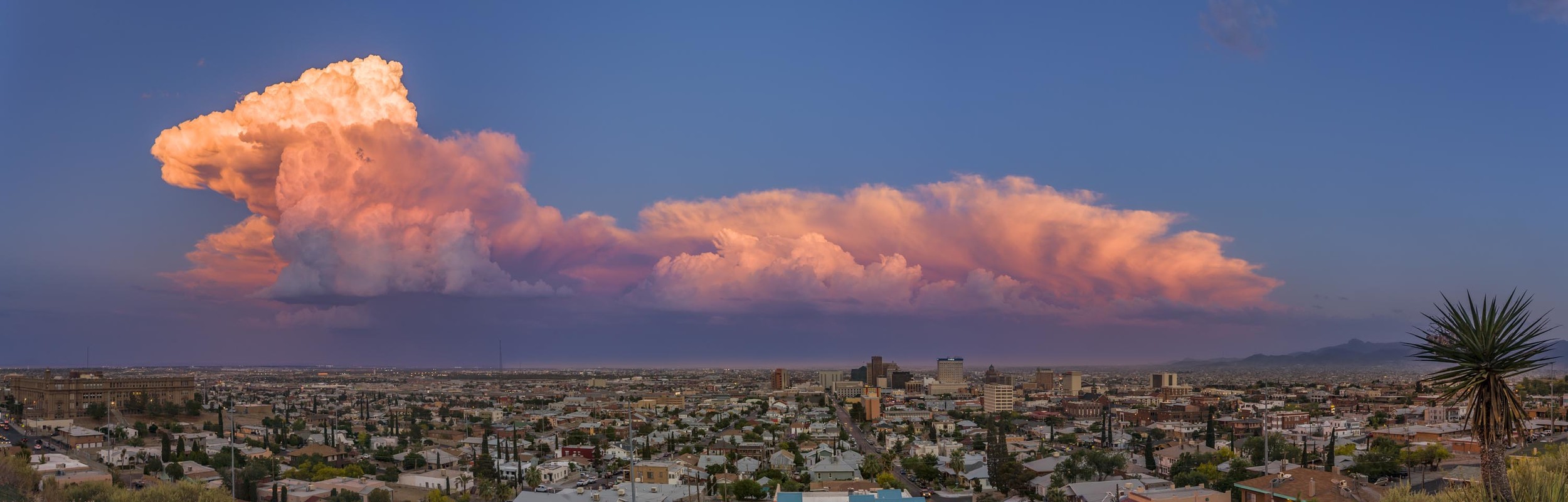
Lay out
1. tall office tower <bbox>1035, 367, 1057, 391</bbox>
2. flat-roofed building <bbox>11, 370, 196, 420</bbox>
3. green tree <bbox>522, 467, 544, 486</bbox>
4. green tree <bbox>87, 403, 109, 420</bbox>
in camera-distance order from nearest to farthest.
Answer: green tree <bbox>522, 467, 544, 486</bbox>
green tree <bbox>87, 403, 109, 420</bbox>
flat-roofed building <bbox>11, 370, 196, 420</bbox>
tall office tower <bbox>1035, 367, 1057, 391</bbox>

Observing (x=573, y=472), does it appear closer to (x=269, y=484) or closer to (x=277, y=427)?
(x=269, y=484)

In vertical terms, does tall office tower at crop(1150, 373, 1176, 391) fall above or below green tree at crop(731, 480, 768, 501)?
below

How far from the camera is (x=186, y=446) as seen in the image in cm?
5703

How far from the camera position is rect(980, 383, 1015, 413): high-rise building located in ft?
414

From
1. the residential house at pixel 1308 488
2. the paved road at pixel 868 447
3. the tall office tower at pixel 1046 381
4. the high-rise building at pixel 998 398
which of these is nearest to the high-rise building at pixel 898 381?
the tall office tower at pixel 1046 381

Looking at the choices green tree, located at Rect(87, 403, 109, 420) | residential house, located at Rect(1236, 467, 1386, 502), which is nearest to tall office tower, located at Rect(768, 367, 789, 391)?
green tree, located at Rect(87, 403, 109, 420)

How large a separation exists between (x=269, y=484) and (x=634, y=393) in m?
116

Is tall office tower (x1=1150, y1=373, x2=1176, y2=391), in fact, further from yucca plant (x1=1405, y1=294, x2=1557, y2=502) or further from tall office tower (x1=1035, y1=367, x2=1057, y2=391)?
yucca plant (x1=1405, y1=294, x2=1557, y2=502)

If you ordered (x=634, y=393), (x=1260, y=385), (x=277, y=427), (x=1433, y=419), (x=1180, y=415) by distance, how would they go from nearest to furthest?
(x=1433, y=419) → (x=277, y=427) → (x=1180, y=415) → (x=1260, y=385) → (x=634, y=393)

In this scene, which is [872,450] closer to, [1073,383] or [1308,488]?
[1308,488]

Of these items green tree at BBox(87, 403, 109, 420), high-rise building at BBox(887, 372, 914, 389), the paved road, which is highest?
green tree at BBox(87, 403, 109, 420)

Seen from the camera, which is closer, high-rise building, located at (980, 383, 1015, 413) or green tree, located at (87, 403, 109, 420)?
green tree, located at (87, 403, 109, 420)

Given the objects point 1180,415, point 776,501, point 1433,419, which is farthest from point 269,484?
point 1180,415

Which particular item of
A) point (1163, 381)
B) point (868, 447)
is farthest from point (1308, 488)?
point (1163, 381)
